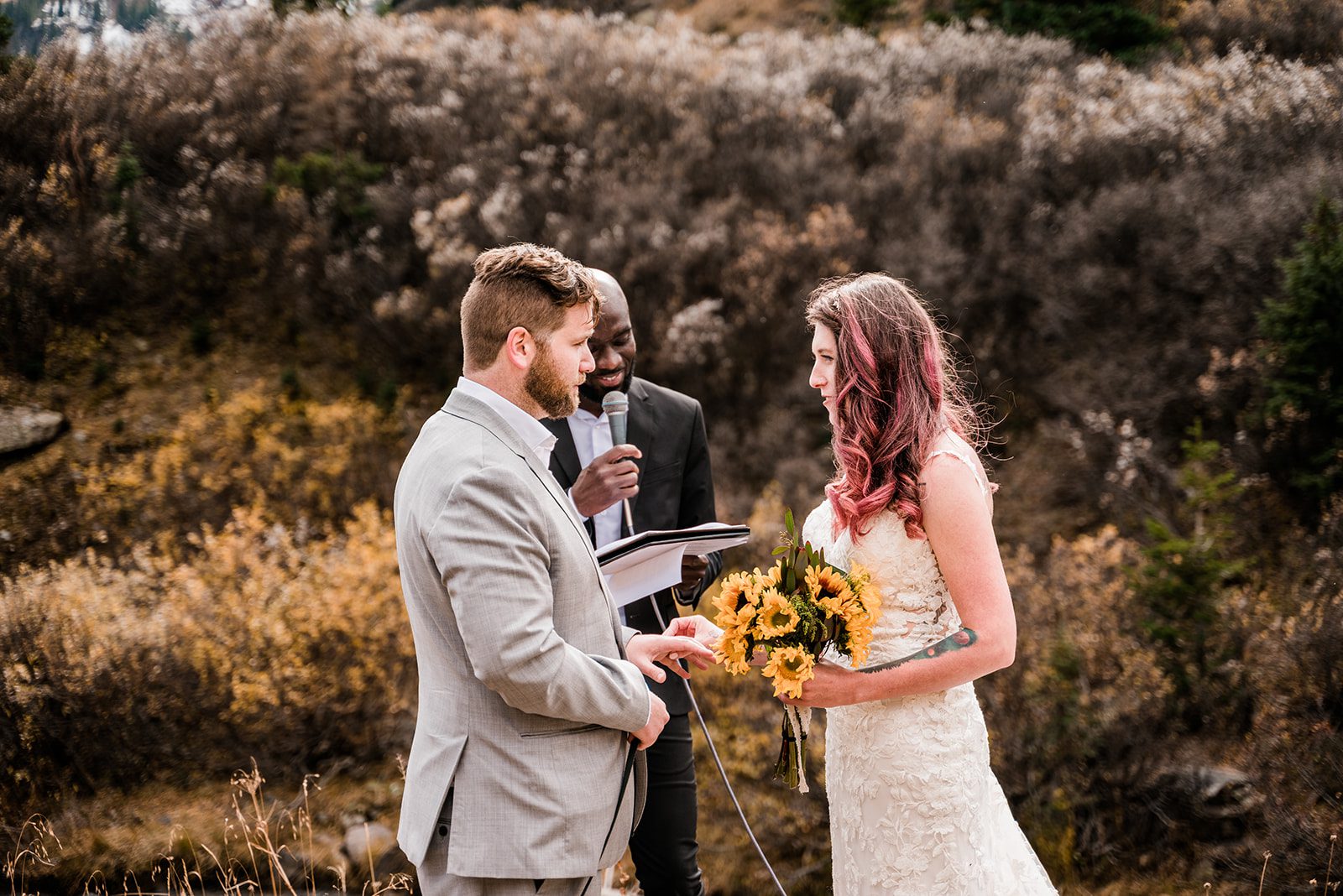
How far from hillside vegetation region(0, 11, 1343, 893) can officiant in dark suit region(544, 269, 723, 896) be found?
2554 mm

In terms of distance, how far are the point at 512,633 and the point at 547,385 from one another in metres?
0.58

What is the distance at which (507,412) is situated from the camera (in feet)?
6.74

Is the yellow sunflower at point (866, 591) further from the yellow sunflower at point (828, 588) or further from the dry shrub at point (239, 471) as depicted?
the dry shrub at point (239, 471)

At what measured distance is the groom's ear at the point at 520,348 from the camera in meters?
2.06

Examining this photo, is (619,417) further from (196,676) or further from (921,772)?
(196,676)

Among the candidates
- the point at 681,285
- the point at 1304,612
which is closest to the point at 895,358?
the point at 1304,612

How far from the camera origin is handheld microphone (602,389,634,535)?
3066 millimetres

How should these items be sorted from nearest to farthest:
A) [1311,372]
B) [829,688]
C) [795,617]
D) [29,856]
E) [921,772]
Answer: [795,617] → [829,688] → [921,772] → [29,856] → [1311,372]

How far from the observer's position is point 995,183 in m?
9.46

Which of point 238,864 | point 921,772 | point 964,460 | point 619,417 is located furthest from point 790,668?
point 238,864

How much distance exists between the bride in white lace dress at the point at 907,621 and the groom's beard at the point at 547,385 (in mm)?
633

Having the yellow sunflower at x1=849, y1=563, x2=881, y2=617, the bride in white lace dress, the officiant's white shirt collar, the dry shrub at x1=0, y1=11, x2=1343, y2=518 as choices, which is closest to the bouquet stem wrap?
the bride in white lace dress

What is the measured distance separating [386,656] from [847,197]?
636cm

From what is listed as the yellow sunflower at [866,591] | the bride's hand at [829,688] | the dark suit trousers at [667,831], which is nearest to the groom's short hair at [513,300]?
the yellow sunflower at [866,591]
